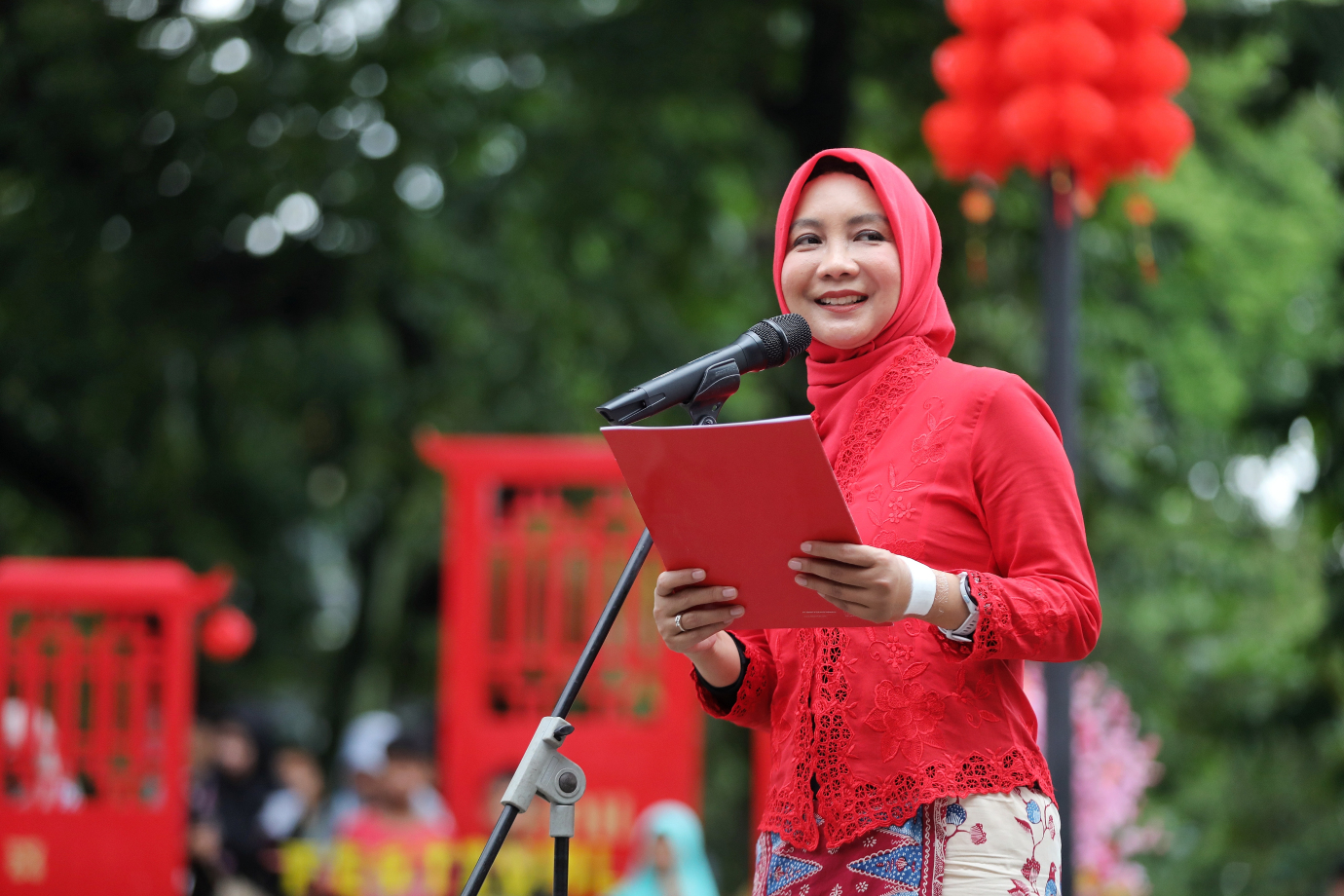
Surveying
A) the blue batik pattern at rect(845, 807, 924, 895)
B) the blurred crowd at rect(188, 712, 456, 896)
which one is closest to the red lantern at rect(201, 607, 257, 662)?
the blurred crowd at rect(188, 712, 456, 896)

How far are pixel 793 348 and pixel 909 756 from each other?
0.55m

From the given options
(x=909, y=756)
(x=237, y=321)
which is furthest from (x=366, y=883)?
(x=909, y=756)

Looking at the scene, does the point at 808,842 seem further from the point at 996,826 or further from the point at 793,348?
the point at 793,348

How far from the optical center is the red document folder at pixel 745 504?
1525 millimetres

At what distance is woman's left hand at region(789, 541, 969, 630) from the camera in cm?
155

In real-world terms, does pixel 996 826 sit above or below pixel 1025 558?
below

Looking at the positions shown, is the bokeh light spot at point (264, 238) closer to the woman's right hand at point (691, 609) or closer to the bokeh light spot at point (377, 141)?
the bokeh light spot at point (377, 141)

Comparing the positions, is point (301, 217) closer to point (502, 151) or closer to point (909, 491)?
point (502, 151)

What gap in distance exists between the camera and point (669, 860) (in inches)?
200

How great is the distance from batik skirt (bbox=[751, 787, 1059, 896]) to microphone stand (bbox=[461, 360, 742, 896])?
14.4 inches

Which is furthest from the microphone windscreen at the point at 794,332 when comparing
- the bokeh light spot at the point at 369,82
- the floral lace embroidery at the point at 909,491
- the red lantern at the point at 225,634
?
the red lantern at the point at 225,634

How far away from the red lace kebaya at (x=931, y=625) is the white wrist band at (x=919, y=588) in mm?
56

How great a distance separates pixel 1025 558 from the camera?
169 cm

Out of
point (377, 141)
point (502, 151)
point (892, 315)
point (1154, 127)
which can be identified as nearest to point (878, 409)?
point (892, 315)
